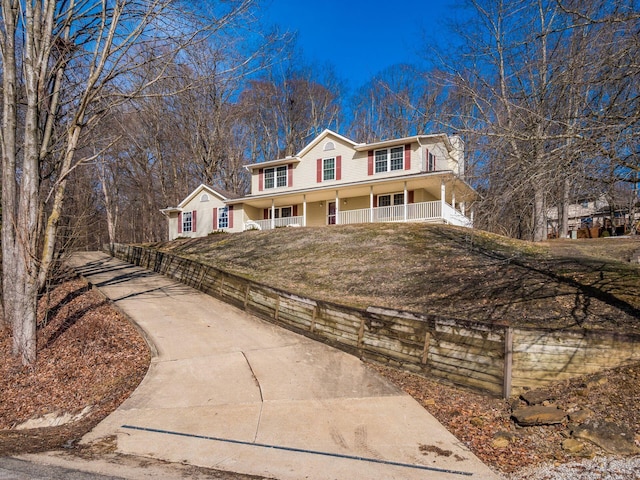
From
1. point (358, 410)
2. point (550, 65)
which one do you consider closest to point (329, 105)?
point (550, 65)

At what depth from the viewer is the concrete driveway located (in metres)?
3.80

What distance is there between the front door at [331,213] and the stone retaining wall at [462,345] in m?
15.5

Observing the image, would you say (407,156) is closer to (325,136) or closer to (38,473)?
(325,136)

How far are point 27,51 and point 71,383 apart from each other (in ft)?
20.2

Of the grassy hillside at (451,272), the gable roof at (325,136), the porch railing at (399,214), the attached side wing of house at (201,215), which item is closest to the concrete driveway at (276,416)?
the grassy hillside at (451,272)

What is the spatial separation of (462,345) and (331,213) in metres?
18.6

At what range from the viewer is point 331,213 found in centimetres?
2380

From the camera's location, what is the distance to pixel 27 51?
746 cm

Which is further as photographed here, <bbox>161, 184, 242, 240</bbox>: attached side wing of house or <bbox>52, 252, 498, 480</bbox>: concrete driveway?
<bbox>161, 184, 242, 240</bbox>: attached side wing of house

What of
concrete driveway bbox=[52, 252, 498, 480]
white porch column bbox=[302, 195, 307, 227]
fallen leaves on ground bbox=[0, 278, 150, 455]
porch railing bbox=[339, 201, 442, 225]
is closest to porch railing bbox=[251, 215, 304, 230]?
white porch column bbox=[302, 195, 307, 227]

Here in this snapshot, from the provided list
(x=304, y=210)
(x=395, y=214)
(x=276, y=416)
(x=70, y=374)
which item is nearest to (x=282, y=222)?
(x=304, y=210)

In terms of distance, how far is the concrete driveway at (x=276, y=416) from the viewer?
3.80 m

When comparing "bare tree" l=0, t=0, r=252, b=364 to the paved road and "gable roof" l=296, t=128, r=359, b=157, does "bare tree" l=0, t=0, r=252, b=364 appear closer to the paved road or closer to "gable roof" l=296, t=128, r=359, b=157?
the paved road

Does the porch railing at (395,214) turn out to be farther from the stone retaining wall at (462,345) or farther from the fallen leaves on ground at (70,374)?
the fallen leaves on ground at (70,374)
